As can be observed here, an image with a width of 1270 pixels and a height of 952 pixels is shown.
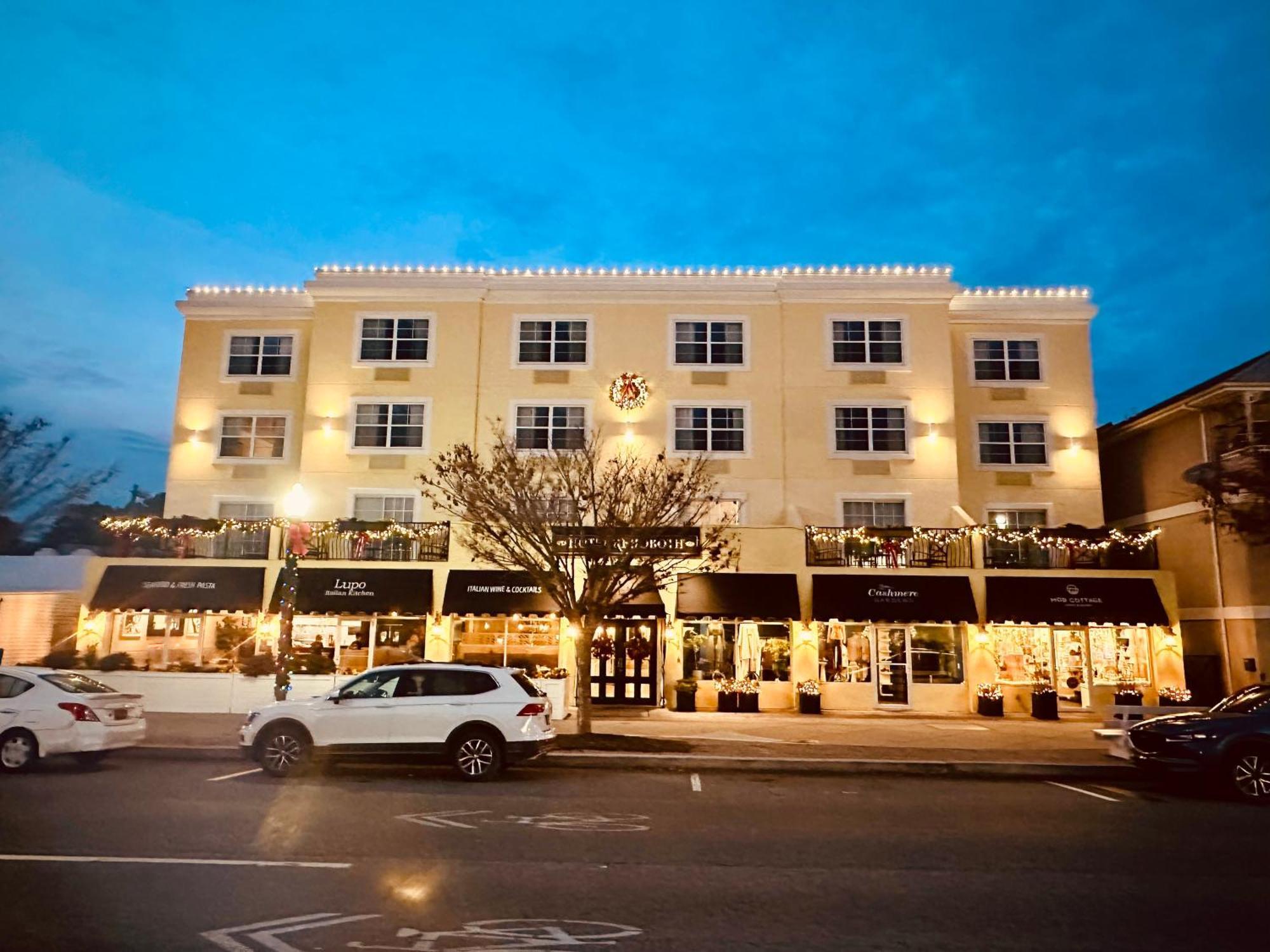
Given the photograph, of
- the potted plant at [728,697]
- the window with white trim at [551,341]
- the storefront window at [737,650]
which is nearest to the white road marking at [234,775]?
the potted plant at [728,697]

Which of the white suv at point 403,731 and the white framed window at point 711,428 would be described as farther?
the white framed window at point 711,428

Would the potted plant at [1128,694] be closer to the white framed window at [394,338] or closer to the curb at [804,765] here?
the curb at [804,765]

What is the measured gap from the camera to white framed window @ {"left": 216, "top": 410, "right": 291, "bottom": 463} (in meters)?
27.8

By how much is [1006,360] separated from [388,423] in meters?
18.3

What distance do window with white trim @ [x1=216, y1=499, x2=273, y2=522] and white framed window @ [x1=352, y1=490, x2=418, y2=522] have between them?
114 inches

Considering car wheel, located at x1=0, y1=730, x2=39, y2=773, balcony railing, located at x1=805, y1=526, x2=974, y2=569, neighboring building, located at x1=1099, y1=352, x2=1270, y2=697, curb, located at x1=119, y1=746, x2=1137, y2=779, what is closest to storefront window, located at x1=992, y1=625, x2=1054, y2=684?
balcony railing, located at x1=805, y1=526, x2=974, y2=569

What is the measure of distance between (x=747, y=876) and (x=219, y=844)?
16.2 feet

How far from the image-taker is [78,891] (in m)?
7.02

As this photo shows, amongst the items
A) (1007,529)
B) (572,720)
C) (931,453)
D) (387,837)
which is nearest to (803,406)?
(931,453)

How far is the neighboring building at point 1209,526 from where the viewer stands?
2250 centimetres

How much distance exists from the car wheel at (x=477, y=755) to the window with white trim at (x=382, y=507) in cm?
1384

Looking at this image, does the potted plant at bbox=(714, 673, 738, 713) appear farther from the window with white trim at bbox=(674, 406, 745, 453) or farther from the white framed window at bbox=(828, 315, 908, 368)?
the white framed window at bbox=(828, 315, 908, 368)

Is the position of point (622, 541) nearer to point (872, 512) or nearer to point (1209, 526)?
point (872, 512)

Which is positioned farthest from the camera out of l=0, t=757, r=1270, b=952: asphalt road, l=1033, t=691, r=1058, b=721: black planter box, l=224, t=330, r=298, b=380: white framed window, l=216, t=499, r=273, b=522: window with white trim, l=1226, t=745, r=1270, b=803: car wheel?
l=224, t=330, r=298, b=380: white framed window
